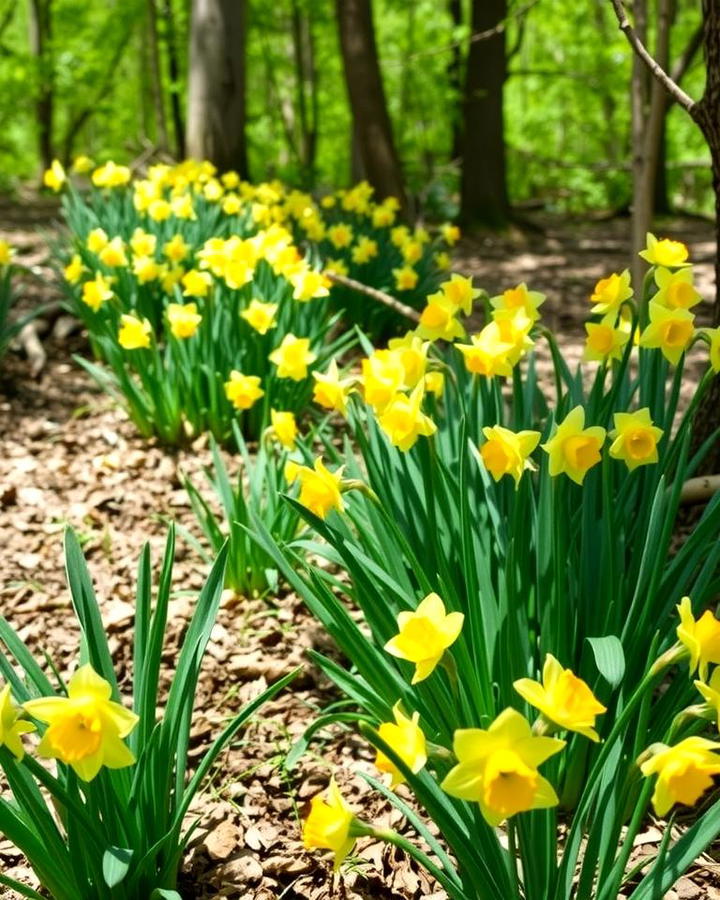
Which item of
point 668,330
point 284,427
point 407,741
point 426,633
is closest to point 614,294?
point 668,330

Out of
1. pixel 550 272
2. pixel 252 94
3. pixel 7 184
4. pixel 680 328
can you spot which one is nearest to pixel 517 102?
pixel 252 94

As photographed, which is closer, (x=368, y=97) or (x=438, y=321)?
(x=438, y=321)

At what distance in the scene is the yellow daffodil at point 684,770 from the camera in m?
0.93

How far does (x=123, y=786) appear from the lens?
1.29m

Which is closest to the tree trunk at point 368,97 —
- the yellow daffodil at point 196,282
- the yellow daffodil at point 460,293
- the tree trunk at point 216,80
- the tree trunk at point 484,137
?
the tree trunk at point 216,80

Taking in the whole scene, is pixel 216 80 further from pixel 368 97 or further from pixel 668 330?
pixel 668 330

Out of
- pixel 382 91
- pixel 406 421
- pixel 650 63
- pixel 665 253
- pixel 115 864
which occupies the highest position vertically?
pixel 382 91

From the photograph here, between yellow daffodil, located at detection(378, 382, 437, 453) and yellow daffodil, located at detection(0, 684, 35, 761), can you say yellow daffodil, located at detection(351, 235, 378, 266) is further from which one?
yellow daffodil, located at detection(0, 684, 35, 761)

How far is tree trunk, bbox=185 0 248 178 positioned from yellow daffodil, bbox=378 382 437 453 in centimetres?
578

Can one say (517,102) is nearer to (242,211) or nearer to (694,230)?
(694,230)

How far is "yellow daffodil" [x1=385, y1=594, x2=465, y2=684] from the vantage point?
1.06 m

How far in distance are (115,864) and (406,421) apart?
75 cm

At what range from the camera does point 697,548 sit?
1.48m

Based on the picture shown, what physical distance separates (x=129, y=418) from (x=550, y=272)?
180 inches
